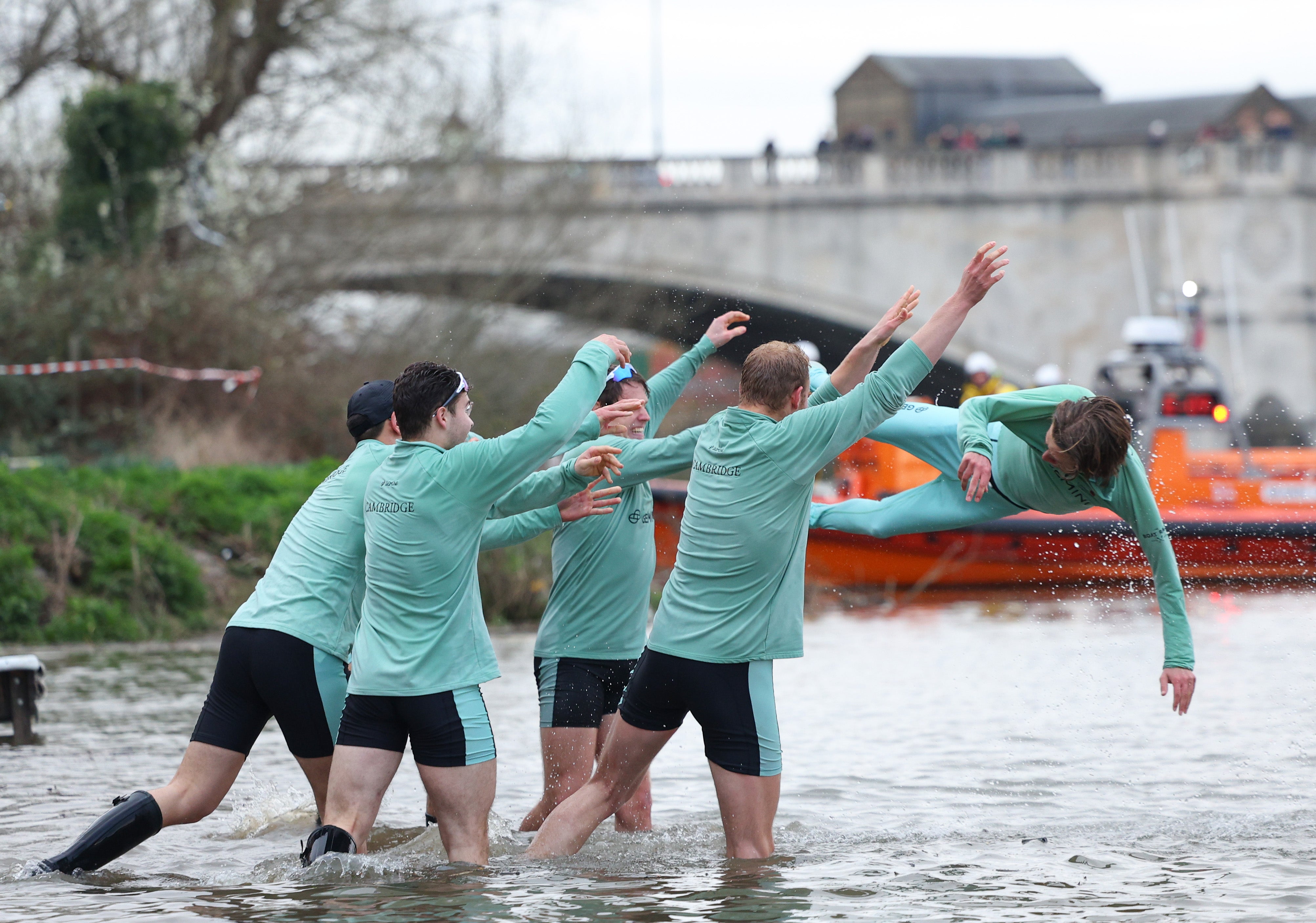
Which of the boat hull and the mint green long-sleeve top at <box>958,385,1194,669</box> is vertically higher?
the mint green long-sleeve top at <box>958,385,1194,669</box>

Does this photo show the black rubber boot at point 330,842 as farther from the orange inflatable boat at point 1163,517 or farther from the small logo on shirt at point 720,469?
the orange inflatable boat at point 1163,517

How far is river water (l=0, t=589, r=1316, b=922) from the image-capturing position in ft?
20.1

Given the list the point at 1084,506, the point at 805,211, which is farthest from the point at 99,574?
the point at 805,211

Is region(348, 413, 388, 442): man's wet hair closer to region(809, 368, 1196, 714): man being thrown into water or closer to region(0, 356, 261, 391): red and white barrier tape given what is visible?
region(809, 368, 1196, 714): man being thrown into water

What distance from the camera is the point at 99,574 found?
15562 millimetres

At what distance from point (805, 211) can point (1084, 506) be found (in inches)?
1263

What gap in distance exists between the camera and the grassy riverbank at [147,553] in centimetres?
1512

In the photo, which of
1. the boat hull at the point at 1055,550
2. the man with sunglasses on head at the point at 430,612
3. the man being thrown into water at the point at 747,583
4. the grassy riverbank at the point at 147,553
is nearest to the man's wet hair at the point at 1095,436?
the man being thrown into water at the point at 747,583

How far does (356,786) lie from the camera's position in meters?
5.85

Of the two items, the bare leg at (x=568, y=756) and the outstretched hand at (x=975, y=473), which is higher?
the outstretched hand at (x=975, y=473)

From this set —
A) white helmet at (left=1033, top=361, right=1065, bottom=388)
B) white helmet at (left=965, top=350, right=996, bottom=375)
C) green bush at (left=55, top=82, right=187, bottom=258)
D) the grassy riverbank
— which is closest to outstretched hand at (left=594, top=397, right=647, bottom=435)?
the grassy riverbank

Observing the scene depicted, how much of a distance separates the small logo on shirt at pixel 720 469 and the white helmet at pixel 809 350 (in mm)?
500

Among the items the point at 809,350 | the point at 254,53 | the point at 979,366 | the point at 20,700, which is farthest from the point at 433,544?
the point at 254,53

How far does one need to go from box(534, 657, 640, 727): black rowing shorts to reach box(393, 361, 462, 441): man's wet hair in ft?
4.96
